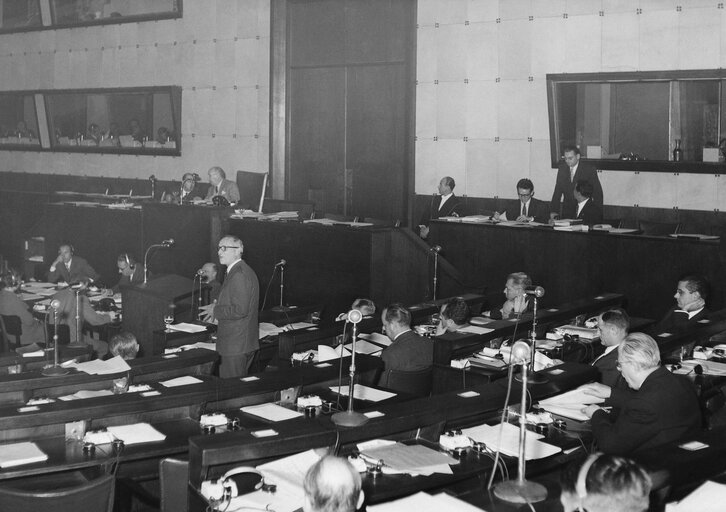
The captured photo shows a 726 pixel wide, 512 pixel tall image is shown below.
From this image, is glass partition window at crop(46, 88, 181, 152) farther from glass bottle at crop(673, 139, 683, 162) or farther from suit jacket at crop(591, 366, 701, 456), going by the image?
suit jacket at crop(591, 366, 701, 456)

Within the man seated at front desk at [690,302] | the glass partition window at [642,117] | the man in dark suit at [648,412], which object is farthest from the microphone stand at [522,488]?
the glass partition window at [642,117]

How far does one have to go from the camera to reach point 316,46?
581 inches

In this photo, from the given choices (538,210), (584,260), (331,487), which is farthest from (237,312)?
(538,210)

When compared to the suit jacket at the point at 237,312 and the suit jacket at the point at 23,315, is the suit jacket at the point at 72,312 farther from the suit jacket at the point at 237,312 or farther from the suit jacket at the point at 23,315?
the suit jacket at the point at 237,312

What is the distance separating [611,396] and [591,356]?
8.32 feet

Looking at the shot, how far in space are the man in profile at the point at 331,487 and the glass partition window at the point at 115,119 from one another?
44.7 ft

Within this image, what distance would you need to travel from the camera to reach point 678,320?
26.8ft

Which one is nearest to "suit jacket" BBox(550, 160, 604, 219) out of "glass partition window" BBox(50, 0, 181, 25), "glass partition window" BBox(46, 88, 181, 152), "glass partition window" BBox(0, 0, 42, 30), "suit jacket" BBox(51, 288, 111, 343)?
"suit jacket" BBox(51, 288, 111, 343)

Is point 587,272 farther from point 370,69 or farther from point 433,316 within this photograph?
point 370,69

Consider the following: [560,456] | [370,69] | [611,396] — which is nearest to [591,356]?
[611,396]

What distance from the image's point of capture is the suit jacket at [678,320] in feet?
26.0

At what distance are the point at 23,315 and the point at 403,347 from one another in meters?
4.72

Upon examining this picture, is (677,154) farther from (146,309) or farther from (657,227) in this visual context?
(146,309)

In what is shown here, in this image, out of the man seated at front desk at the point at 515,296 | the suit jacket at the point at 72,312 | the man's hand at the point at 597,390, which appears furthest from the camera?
the suit jacket at the point at 72,312
